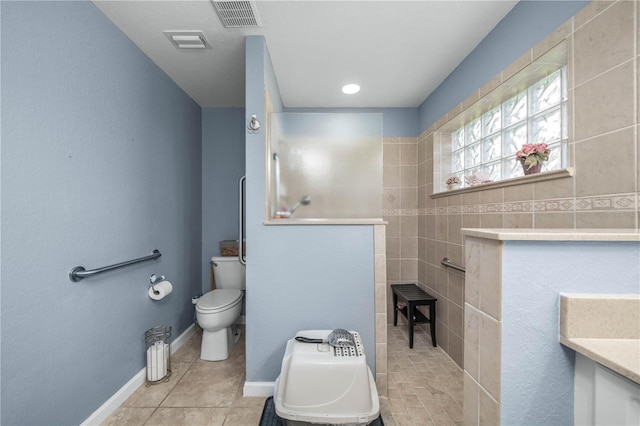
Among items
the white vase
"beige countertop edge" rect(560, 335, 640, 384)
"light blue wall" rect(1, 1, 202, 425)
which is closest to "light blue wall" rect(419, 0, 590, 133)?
the white vase

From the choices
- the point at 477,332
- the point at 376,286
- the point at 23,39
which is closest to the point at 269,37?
the point at 23,39

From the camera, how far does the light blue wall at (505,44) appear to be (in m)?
1.25

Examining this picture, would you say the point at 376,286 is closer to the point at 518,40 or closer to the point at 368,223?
the point at 368,223

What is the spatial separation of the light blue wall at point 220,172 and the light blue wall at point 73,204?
0.75 m

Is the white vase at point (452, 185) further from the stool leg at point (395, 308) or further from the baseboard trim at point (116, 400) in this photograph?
the baseboard trim at point (116, 400)

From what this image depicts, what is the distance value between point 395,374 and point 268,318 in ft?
3.49

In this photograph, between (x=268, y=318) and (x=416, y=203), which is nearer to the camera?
Answer: (x=268, y=318)

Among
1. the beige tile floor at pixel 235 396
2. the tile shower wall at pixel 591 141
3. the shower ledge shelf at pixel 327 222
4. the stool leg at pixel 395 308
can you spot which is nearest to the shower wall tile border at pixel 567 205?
the tile shower wall at pixel 591 141

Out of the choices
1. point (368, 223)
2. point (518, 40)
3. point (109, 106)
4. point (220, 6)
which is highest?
point (220, 6)

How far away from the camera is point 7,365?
103 centimetres

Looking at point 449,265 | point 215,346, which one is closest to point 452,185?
point 449,265

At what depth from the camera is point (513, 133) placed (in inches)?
69.2

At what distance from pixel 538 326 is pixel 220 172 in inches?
113

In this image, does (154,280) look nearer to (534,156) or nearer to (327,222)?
(327,222)
